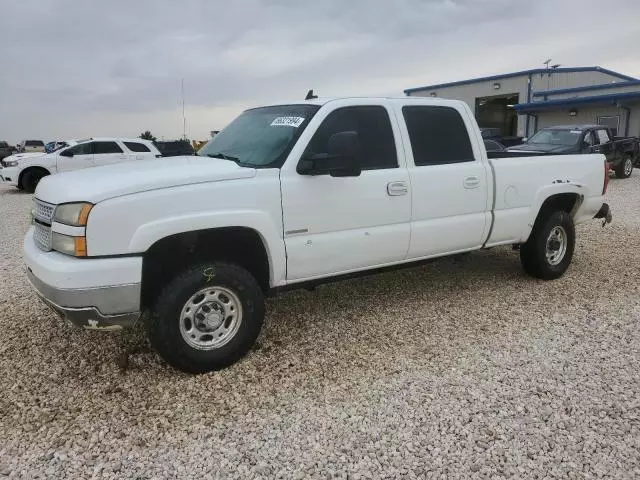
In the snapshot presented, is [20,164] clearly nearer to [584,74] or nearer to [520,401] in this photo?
[520,401]

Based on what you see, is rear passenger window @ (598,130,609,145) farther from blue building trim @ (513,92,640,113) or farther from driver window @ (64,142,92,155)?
driver window @ (64,142,92,155)

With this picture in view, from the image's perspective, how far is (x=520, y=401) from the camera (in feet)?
10.9

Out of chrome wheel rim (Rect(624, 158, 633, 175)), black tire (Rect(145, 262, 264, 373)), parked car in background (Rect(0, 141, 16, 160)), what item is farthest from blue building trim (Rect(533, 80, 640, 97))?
parked car in background (Rect(0, 141, 16, 160))

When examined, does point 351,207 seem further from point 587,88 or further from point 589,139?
point 587,88

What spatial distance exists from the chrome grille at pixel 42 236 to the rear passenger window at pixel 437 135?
2.92m

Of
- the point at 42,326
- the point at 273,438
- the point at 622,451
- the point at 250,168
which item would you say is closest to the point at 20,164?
the point at 42,326

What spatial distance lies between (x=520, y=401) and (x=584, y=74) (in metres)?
34.9

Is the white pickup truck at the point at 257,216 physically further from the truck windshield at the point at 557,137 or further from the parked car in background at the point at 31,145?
the parked car in background at the point at 31,145

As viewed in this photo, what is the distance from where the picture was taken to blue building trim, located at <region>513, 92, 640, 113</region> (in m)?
23.6

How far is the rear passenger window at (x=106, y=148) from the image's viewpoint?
51.2 ft

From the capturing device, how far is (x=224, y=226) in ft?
11.5

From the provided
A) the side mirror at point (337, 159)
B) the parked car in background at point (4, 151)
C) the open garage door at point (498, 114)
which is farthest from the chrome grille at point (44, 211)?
the open garage door at point (498, 114)

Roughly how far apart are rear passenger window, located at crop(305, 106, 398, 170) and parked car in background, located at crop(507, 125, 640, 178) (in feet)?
31.5

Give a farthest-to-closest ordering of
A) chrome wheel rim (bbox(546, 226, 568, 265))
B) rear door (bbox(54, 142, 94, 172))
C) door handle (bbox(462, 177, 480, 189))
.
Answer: rear door (bbox(54, 142, 94, 172)), chrome wheel rim (bbox(546, 226, 568, 265)), door handle (bbox(462, 177, 480, 189))
